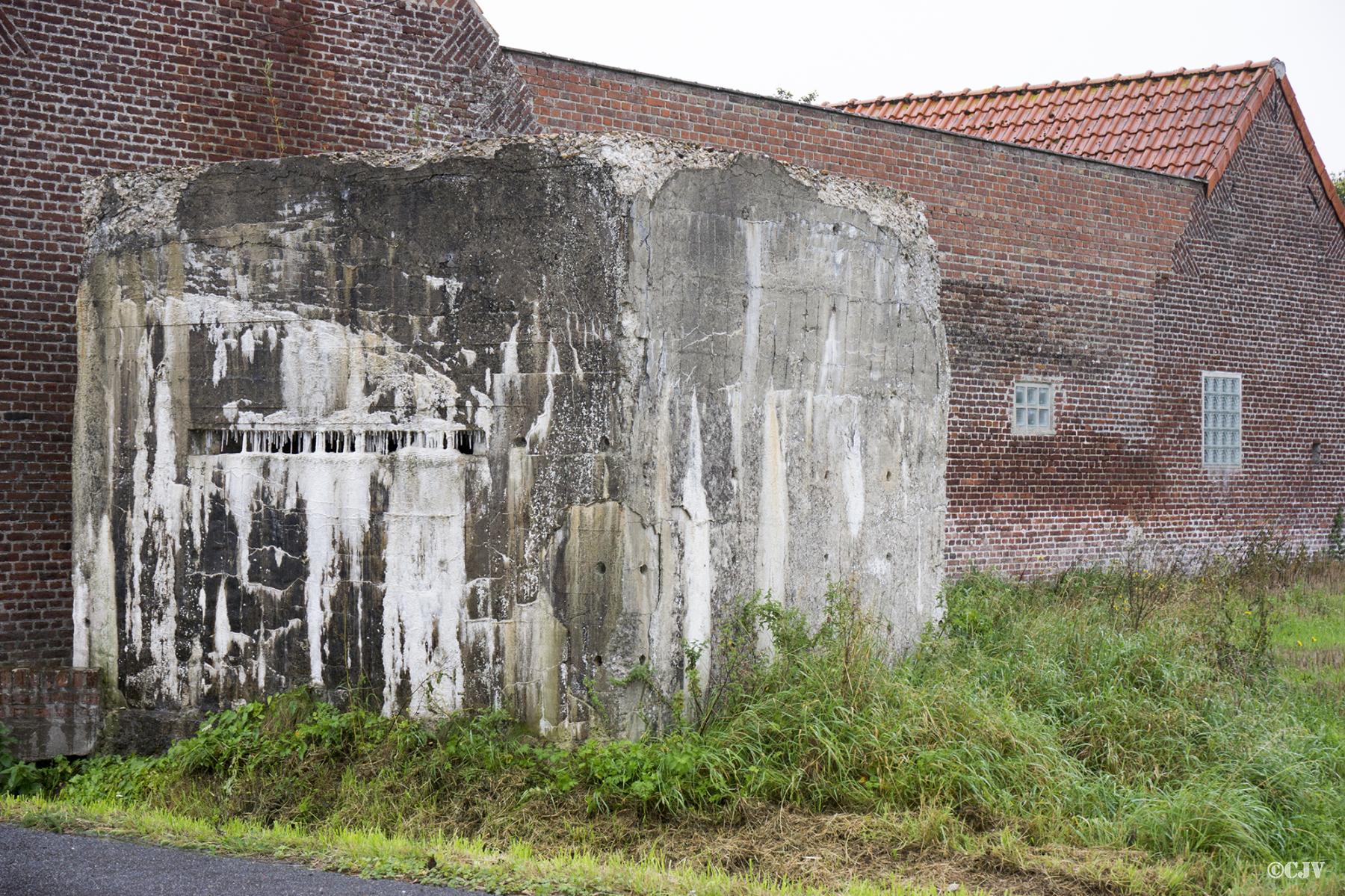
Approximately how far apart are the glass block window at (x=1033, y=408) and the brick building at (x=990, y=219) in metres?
0.03

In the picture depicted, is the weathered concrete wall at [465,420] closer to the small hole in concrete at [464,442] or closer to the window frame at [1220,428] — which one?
the small hole in concrete at [464,442]

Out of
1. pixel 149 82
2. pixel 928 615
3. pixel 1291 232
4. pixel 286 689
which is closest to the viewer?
pixel 286 689

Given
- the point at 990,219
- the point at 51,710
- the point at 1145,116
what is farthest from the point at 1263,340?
the point at 51,710

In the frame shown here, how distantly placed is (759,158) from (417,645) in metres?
3.10

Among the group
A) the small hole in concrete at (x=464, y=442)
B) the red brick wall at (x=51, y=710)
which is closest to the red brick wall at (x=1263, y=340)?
the small hole in concrete at (x=464, y=442)

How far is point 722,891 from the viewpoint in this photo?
15.3ft

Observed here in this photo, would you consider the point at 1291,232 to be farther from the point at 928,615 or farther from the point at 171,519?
the point at 171,519

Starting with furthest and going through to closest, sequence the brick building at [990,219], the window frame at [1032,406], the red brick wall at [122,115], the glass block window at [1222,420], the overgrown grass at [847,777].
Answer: the glass block window at [1222,420]
the window frame at [1032,406]
the brick building at [990,219]
the red brick wall at [122,115]
the overgrown grass at [847,777]

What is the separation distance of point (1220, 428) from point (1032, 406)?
11.1ft

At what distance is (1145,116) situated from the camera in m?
15.5

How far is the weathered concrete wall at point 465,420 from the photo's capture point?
6188 mm

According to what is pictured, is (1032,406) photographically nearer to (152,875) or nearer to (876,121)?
(876,121)

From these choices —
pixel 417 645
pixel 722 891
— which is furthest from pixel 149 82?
pixel 722 891

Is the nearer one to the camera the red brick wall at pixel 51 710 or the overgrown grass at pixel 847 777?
the overgrown grass at pixel 847 777
